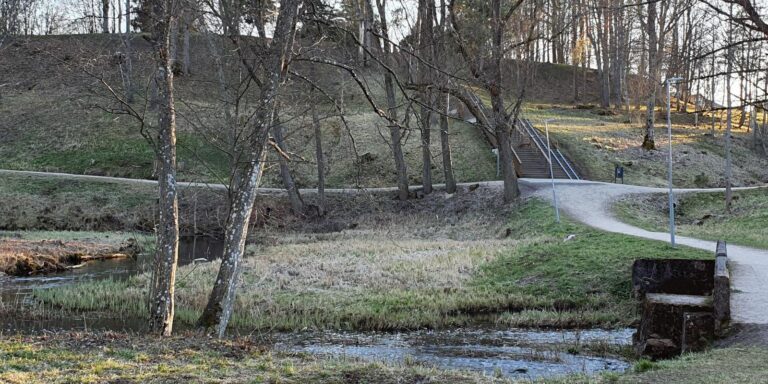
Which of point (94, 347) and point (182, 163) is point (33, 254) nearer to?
point (94, 347)

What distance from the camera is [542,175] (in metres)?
38.7

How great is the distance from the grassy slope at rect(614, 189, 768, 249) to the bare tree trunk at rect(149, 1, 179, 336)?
16.3m

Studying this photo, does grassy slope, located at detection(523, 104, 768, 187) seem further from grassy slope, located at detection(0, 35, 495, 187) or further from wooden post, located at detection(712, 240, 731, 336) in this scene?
wooden post, located at detection(712, 240, 731, 336)

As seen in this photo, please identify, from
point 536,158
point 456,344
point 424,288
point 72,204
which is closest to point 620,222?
point 424,288

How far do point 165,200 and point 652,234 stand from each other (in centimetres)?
1764

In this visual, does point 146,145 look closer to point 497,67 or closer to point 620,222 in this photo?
point 497,67

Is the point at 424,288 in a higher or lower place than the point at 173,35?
lower

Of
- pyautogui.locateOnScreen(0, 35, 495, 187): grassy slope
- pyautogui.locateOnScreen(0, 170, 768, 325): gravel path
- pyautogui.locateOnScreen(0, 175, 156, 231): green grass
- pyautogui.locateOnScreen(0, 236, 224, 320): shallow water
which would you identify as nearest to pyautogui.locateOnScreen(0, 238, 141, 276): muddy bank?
pyautogui.locateOnScreen(0, 236, 224, 320): shallow water

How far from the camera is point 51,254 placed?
2303cm

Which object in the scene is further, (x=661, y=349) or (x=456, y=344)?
(x=456, y=344)

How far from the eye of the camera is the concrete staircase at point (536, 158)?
3900cm

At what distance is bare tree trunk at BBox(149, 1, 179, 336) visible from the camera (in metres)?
10.3

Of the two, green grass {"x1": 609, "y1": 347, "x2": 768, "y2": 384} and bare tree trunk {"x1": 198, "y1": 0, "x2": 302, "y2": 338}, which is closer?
green grass {"x1": 609, "y1": 347, "x2": 768, "y2": 384}

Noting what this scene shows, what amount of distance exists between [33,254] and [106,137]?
26469 mm
